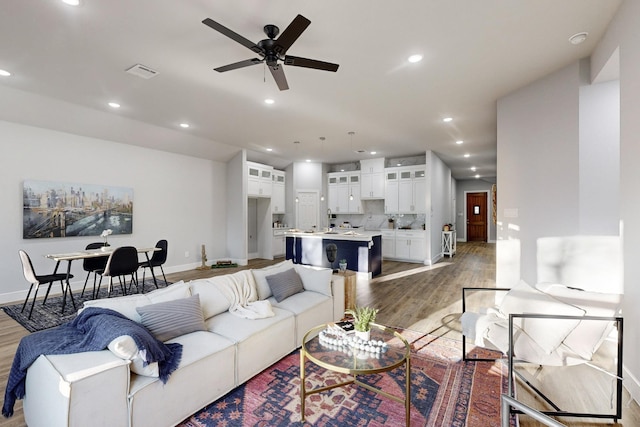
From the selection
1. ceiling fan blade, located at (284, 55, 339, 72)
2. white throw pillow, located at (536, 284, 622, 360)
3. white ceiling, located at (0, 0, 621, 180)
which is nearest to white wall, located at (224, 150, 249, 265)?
white ceiling, located at (0, 0, 621, 180)

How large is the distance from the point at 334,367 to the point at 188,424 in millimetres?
1035

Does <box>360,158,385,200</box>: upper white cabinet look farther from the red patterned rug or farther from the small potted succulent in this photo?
the small potted succulent

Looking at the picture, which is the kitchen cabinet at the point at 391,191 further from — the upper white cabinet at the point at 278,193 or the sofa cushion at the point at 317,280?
the sofa cushion at the point at 317,280

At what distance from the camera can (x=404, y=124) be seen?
5547mm

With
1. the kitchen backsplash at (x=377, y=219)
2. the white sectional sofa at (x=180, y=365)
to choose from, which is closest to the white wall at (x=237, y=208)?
the kitchen backsplash at (x=377, y=219)

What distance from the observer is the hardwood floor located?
2.24 m

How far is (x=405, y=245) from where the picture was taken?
27.0 ft

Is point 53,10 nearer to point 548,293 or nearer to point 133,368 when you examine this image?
point 133,368

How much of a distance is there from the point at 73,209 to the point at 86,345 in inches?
183

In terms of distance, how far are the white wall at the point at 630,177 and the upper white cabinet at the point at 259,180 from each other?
701 cm

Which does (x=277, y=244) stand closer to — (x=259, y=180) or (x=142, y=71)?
(x=259, y=180)

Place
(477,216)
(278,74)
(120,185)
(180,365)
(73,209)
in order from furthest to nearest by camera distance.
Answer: (477,216)
(120,185)
(73,209)
(278,74)
(180,365)

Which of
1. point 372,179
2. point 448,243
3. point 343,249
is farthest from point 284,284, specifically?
point 448,243

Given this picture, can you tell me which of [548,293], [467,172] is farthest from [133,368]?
[467,172]
